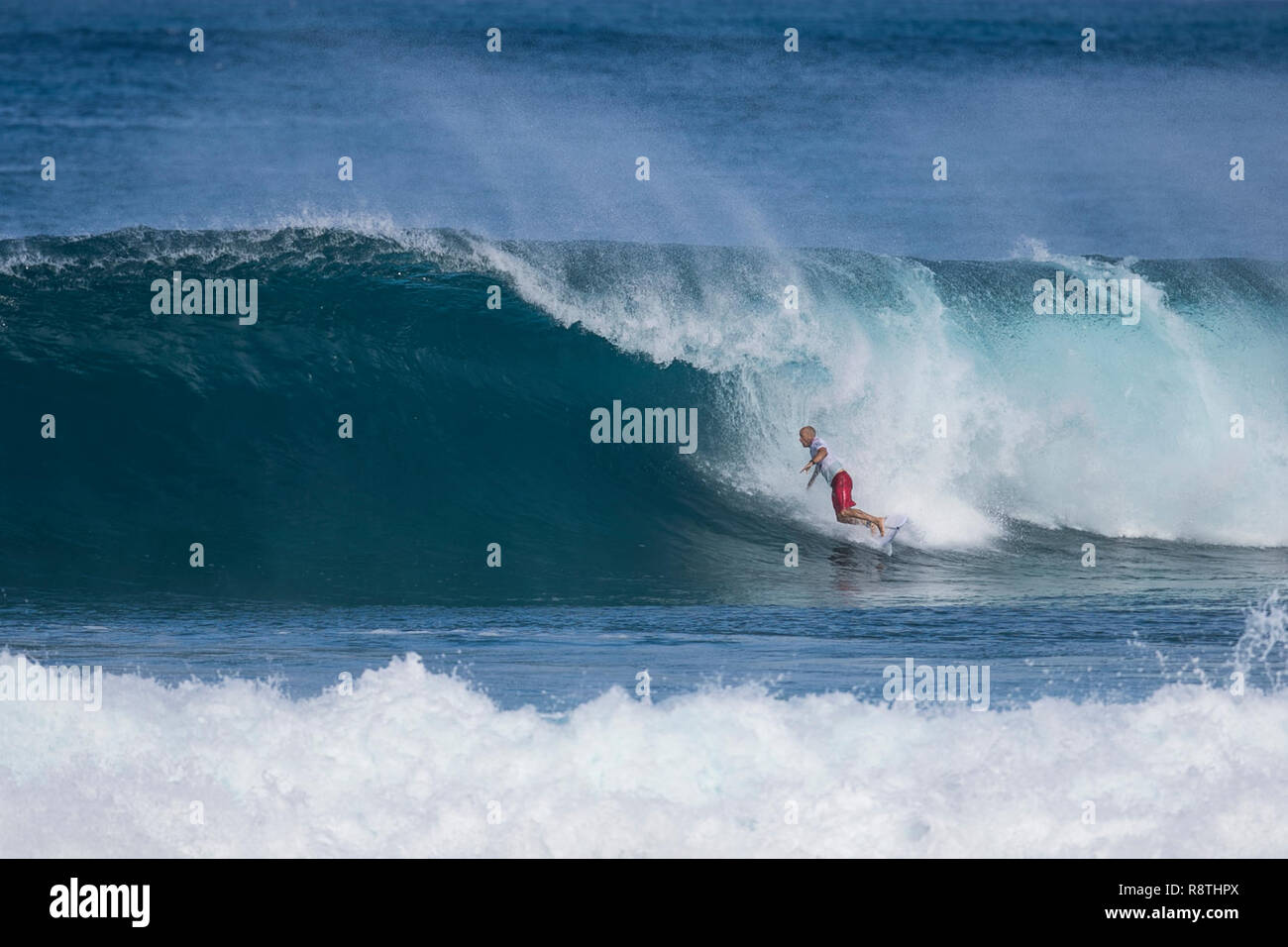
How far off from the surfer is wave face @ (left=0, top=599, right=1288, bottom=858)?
15.2 feet

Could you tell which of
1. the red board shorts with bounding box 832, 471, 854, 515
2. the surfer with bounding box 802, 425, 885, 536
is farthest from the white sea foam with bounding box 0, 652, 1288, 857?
the red board shorts with bounding box 832, 471, 854, 515

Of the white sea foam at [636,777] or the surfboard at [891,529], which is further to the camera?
the surfboard at [891,529]

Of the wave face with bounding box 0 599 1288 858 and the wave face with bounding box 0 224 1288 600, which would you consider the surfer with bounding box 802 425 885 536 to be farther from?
the wave face with bounding box 0 599 1288 858

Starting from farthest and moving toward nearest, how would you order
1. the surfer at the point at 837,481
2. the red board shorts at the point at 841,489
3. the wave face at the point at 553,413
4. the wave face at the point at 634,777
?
the wave face at the point at 553,413, the red board shorts at the point at 841,489, the surfer at the point at 837,481, the wave face at the point at 634,777

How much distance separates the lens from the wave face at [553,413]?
12117 mm

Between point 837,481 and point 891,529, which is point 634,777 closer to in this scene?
point 837,481

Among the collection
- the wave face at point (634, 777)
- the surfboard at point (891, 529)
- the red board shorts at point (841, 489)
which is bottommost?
the wave face at point (634, 777)

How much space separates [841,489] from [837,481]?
0.23 ft

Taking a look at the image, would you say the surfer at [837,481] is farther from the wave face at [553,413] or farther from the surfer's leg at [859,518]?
the wave face at [553,413]

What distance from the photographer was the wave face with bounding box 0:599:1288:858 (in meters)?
6.10

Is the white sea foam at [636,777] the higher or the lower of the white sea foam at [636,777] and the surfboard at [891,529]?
the lower

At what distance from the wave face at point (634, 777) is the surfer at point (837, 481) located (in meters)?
4.64

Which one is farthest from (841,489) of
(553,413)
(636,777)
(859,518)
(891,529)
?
(636,777)

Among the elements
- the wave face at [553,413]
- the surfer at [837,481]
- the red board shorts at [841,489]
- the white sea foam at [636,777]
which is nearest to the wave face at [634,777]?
the white sea foam at [636,777]
